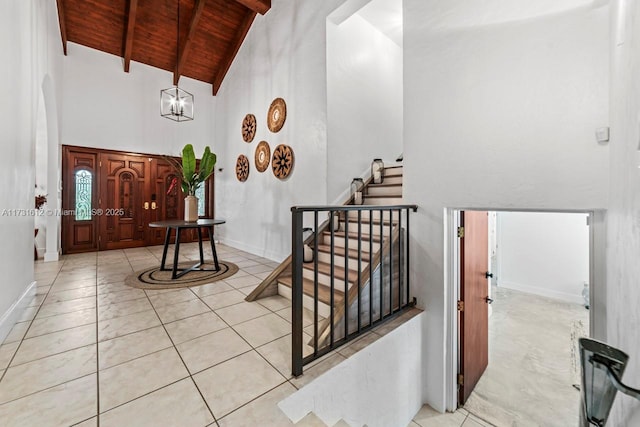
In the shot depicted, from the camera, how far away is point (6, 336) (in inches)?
78.5

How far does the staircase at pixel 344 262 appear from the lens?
2.22 meters

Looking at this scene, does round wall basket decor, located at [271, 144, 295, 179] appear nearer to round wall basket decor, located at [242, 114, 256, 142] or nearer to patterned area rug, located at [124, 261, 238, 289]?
round wall basket decor, located at [242, 114, 256, 142]

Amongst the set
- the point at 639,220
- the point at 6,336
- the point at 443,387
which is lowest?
the point at 443,387

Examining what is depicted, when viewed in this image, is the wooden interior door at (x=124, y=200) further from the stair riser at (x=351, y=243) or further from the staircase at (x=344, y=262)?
the stair riser at (x=351, y=243)

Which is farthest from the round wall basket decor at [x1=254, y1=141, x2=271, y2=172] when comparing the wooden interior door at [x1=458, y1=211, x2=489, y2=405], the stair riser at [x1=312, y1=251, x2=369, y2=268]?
the wooden interior door at [x1=458, y1=211, x2=489, y2=405]

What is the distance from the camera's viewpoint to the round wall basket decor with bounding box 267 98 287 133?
458 cm

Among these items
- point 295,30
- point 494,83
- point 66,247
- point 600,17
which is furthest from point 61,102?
point 600,17

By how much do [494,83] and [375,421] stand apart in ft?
9.36

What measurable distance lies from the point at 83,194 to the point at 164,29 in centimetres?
382

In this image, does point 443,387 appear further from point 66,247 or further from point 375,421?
point 66,247

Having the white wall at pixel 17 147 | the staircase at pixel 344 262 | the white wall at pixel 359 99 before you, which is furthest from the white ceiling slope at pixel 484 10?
the white wall at pixel 17 147

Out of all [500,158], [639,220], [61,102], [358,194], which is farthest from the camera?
[61,102]

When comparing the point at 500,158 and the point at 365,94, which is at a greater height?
the point at 365,94

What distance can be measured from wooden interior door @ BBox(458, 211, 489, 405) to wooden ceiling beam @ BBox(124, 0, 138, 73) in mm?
6404
